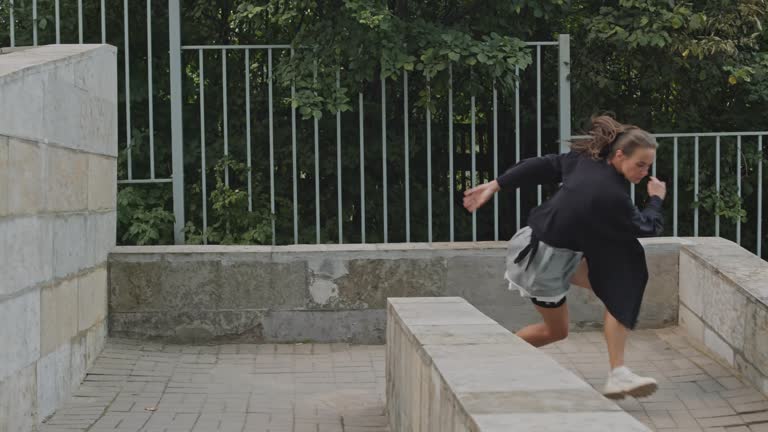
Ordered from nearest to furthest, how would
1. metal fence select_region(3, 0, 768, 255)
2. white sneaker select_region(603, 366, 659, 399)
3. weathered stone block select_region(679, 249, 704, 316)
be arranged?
white sneaker select_region(603, 366, 659, 399)
weathered stone block select_region(679, 249, 704, 316)
metal fence select_region(3, 0, 768, 255)

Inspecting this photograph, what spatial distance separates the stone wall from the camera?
680 centimetres

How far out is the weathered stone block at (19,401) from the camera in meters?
4.36

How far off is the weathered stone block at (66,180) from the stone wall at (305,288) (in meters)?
0.95

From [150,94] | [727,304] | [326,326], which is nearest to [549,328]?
[727,304]

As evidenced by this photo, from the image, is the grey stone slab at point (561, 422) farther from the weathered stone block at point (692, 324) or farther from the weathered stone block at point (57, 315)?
the weathered stone block at point (692, 324)

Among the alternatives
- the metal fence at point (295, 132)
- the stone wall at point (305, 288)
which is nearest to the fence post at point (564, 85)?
the metal fence at point (295, 132)

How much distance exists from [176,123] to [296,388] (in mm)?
2392

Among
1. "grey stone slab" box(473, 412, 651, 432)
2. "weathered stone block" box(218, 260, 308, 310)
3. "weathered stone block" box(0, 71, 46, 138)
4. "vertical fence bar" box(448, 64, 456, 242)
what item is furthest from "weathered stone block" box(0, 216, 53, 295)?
"vertical fence bar" box(448, 64, 456, 242)

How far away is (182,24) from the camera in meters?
7.96

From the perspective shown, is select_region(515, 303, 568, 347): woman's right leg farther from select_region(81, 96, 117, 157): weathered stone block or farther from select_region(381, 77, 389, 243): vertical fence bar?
select_region(81, 96, 117, 157): weathered stone block

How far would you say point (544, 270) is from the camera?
5.23 meters

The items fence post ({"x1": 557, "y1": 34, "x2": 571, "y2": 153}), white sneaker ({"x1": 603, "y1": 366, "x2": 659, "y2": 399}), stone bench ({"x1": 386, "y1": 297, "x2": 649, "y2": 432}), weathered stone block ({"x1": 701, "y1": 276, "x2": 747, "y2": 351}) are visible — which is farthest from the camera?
fence post ({"x1": 557, "y1": 34, "x2": 571, "y2": 153})

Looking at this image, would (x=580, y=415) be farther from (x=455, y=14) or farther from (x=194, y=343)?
(x=455, y=14)

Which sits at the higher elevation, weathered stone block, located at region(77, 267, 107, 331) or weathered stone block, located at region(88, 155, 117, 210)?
weathered stone block, located at region(88, 155, 117, 210)
